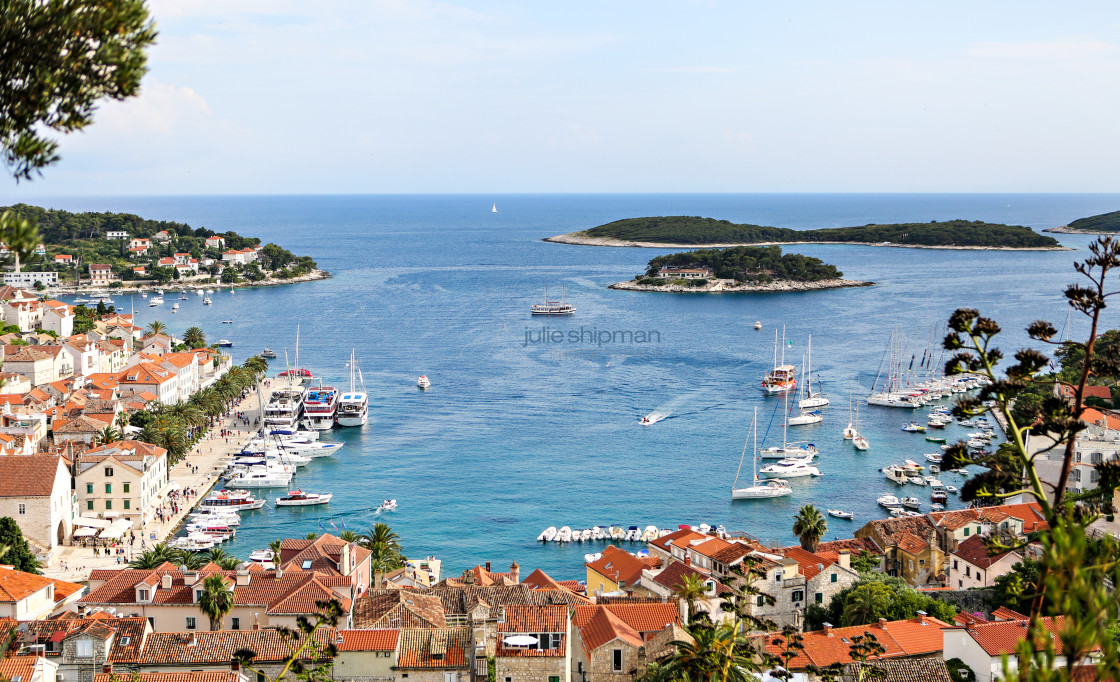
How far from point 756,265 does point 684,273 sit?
851 centimetres

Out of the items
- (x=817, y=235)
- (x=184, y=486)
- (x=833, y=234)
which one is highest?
(x=833, y=234)

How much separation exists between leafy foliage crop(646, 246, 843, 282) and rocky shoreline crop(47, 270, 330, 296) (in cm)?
4112

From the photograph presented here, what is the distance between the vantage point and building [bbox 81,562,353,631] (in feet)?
70.6

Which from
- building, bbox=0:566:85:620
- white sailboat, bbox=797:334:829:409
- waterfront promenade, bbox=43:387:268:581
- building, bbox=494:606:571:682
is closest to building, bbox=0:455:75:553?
waterfront promenade, bbox=43:387:268:581

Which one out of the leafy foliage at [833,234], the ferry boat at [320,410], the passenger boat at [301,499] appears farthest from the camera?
the leafy foliage at [833,234]

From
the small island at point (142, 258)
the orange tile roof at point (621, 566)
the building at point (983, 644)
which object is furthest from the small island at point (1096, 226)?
the building at point (983, 644)

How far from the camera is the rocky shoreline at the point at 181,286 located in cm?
10256

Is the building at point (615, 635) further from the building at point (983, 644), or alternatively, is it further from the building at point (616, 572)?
the building at point (616, 572)

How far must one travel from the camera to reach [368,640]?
17.5m

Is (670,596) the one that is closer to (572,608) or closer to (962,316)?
(572,608)

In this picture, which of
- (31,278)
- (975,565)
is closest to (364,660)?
(975,565)

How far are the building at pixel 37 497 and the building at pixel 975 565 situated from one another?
27185 millimetres

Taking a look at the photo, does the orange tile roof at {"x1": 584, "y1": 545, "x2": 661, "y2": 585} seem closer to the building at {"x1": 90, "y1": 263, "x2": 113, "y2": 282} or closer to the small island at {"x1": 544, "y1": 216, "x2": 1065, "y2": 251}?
the building at {"x1": 90, "y1": 263, "x2": 113, "y2": 282}

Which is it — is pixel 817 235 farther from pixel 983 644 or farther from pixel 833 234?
pixel 983 644
